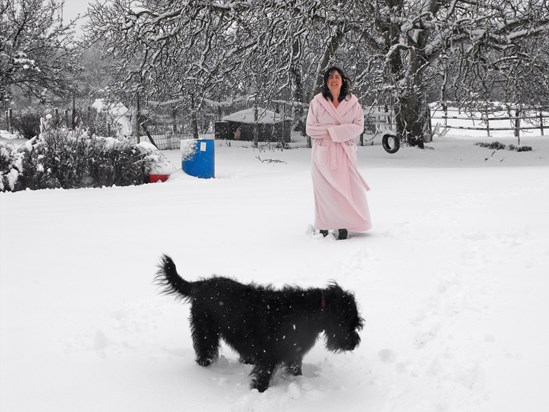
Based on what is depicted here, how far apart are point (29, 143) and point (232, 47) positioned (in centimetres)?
878

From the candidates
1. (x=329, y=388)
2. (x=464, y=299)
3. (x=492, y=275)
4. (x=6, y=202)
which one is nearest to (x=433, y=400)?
(x=329, y=388)

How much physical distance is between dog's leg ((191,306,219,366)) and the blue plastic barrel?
984cm

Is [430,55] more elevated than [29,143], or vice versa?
[430,55]

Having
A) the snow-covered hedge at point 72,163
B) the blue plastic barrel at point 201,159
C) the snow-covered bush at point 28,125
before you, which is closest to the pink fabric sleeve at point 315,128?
the snow-covered hedge at point 72,163

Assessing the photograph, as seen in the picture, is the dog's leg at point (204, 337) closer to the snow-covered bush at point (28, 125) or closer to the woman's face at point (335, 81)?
the woman's face at point (335, 81)

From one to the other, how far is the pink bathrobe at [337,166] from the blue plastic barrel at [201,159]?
6544 millimetres

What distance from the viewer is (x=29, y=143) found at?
1123 cm

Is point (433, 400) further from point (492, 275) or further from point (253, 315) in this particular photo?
point (492, 275)

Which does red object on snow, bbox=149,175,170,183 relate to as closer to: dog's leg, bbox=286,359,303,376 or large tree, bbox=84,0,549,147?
large tree, bbox=84,0,549,147

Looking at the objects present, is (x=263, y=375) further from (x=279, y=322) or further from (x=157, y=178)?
(x=157, y=178)

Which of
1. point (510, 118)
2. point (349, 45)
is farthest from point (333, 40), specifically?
point (510, 118)

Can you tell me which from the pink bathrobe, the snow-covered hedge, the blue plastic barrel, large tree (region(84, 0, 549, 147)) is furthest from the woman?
large tree (region(84, 0, 549, 147))

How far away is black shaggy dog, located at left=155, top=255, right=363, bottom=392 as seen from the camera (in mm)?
2982

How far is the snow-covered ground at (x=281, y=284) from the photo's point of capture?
9.59ft
